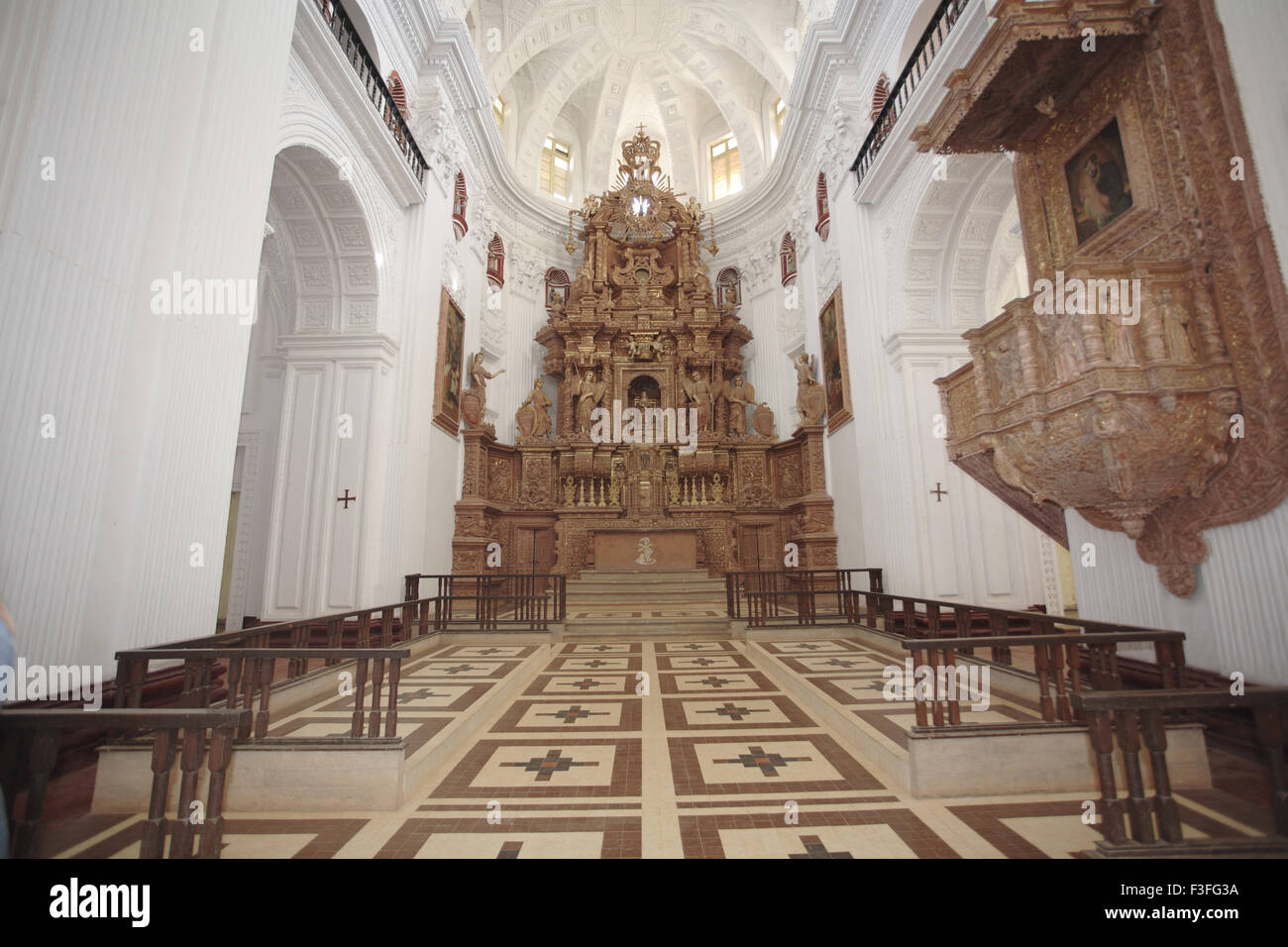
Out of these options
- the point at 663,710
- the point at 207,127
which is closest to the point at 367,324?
the point at 207,127

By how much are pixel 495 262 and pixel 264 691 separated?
12.3 m

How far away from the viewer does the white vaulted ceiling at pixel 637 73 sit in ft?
43.9

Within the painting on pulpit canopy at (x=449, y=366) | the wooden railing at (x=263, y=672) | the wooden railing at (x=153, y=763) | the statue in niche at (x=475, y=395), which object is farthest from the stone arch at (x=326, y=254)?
the wooden railing at (x=153, y=763)

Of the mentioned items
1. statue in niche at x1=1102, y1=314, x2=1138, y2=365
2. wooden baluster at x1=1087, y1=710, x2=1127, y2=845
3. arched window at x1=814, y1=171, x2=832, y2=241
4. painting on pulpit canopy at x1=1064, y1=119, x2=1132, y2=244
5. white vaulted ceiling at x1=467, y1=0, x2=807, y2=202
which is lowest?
wooden baluster at x1=1087, y1=710, x2=1127, y2=845

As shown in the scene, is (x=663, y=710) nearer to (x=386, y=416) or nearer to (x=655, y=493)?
(x=386, y=416)

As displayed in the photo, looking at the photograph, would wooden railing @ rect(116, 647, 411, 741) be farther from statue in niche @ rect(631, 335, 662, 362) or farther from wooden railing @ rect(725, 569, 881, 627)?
statue in niche @ rect(631, 335, 662, 362)

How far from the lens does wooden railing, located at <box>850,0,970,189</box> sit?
6.67 m

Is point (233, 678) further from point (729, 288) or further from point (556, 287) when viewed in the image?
point (729, 288)

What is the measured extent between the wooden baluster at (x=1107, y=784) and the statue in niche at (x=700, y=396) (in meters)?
11.8

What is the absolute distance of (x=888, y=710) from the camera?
394 centimetres

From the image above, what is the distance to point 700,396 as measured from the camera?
14.0 meters

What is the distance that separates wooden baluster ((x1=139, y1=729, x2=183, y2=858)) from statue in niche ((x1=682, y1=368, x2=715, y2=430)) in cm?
1228

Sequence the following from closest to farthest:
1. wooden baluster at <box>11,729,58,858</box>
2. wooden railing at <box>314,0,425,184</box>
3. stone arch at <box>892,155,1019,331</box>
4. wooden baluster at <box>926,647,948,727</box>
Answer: wooden baluster at <box>11,729,58,858</box>, wooden baluster at <box>926,647,948,727</box>, wooden railing at <box>314,0,425,184</box>, stone arch at <box>892,155,1019,331</box>

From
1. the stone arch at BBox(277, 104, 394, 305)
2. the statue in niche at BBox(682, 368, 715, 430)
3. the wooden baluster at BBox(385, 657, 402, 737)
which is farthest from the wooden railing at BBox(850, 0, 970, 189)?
the wooden baluster at BBox(385, 657, 402, 737)
